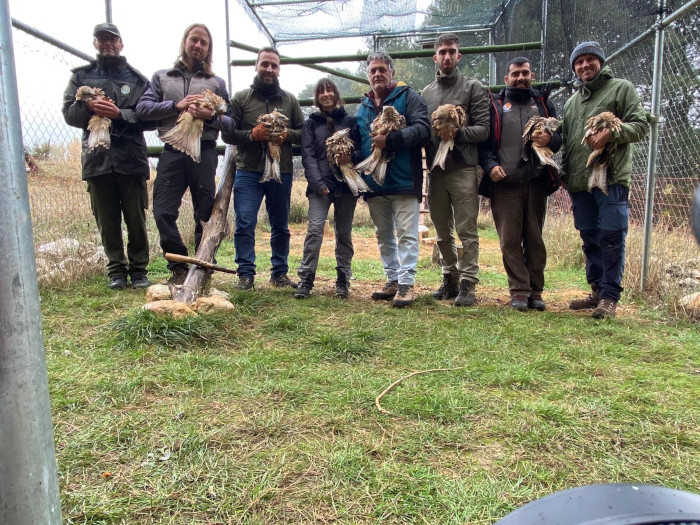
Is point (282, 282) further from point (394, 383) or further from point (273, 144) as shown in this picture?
point (394, 383)

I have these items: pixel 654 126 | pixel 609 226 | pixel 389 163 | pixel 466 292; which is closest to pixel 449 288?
pixel 466 292

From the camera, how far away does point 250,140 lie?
420 centimetres

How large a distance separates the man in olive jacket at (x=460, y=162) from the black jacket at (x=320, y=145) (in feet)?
2.42

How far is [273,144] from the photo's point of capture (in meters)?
4.18

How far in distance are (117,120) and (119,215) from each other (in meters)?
0.82

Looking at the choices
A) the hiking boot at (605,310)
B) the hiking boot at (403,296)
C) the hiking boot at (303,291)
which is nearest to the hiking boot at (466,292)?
the hiking boot at (403,296)

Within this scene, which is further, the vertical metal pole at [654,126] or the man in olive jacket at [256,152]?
the man in olive jacket at [256,152]

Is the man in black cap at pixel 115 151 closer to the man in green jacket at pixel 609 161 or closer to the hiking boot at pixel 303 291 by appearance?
the hiking boot at pixel 303 291

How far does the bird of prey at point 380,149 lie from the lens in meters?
3.90

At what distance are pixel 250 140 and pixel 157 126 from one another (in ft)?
2.52

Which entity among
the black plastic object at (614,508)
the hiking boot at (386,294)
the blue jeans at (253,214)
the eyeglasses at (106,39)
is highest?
the eyeglasses at (106,39)

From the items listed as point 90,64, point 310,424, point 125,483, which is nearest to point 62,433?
point 125,483

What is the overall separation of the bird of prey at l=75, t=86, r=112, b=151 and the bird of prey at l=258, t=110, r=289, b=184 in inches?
47.3

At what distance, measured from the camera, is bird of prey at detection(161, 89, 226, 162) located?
3.75 meters
